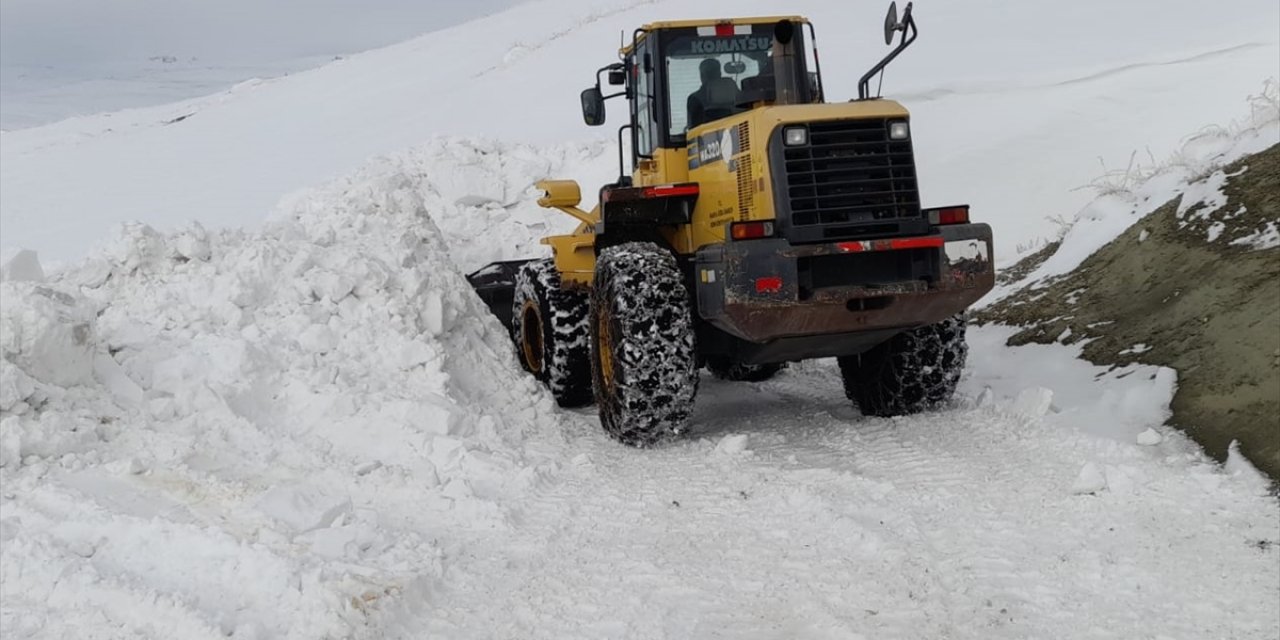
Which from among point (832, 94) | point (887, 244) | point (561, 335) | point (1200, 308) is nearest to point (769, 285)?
point (887, 244)

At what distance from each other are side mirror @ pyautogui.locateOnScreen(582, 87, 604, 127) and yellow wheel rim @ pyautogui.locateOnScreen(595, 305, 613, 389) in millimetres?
1456

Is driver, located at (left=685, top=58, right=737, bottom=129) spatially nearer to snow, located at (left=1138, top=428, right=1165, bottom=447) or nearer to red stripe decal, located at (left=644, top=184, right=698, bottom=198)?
red stripe decal, located at (left=644, top=184, right=698, bottom=198)

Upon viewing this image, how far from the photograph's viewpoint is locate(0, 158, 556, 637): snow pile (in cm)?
420

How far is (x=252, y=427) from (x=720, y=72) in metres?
3.69

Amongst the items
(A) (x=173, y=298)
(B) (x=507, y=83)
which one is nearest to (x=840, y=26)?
(B) (x=507, y=83)

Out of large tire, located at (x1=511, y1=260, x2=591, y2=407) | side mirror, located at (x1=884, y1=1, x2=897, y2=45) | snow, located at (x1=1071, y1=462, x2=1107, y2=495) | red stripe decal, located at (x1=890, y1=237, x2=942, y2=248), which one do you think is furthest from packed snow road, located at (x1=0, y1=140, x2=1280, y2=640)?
side mirror, located at (x1=884, y1=1, x2=897, y2=45)

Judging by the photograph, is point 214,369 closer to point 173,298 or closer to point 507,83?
point 173,298

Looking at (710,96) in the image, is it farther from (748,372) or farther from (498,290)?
(498,290)

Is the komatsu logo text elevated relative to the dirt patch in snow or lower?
elevated

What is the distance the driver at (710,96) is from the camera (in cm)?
736

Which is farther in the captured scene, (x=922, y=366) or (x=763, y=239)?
(x=922, y=366)

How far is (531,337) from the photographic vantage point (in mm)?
9031

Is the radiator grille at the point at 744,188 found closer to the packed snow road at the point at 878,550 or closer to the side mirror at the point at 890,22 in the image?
the side mirror at the point at 890,22

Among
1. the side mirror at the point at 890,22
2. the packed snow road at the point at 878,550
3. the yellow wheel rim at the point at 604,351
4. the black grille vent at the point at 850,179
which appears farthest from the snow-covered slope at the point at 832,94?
the packed snow road at the point at 878,550
